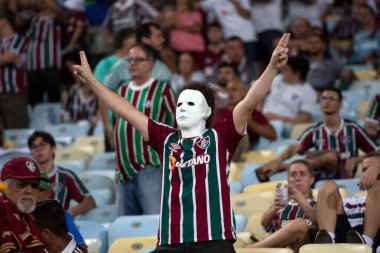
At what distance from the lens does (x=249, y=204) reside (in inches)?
324

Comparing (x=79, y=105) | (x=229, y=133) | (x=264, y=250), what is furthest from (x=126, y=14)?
(x=229, y=133)

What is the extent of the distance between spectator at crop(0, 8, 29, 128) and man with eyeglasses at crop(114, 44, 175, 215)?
3694 millimetres

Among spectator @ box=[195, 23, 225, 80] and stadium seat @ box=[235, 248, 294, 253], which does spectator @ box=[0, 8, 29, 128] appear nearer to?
spectator @ box=[195, 23, 225, 80]

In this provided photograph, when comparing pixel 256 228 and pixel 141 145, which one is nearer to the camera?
pixel 256 228

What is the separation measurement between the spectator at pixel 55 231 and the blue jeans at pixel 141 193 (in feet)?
4.75

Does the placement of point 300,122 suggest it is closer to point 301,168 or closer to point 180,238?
point 301,168

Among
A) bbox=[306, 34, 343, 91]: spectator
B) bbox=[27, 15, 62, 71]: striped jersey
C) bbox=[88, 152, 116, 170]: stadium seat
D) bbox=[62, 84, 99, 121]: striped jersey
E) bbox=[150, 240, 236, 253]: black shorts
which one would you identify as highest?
bbox=[27, 15, 62, 71]: striped jersey

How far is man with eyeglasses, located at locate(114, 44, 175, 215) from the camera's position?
8.18 meters

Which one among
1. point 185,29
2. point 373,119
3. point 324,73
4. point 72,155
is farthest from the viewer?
point 185,29

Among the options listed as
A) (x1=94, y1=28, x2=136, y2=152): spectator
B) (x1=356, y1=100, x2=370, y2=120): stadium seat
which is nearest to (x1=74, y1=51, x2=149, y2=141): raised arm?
(x1=94, y1=28, x2=136, y2=152): spectator

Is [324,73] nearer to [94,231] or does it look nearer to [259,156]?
[259,156]

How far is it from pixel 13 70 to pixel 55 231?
5.33 m

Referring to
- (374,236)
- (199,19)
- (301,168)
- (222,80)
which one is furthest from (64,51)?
(374,236)

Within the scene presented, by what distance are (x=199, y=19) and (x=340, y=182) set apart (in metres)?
4.72
